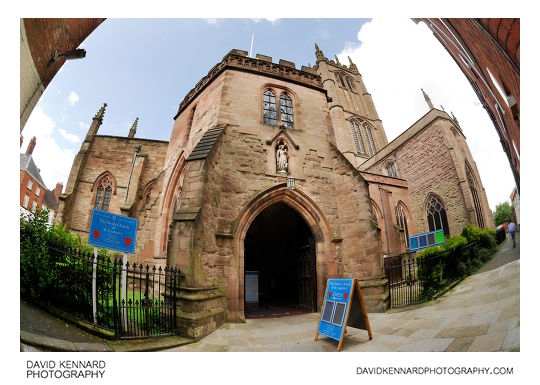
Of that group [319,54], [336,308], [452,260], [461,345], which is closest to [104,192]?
[336,308]

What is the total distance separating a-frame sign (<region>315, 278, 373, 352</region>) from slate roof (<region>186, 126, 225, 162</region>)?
438 centimetres

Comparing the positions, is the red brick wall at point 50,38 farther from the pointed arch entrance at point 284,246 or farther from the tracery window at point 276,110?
the tracery window at point 276,110

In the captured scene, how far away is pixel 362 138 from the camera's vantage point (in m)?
33.9

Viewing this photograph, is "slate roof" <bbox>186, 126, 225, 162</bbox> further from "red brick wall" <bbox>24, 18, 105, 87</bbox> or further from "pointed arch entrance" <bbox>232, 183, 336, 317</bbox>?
"red brick wall" <bbox>24, 18, 105, 87</bbox>

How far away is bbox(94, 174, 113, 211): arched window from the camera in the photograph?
12688 millimetres

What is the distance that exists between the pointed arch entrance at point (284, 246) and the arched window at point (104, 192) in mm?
8365

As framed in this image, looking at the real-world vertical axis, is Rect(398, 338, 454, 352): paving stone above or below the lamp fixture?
below

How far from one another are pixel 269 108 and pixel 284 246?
687cm

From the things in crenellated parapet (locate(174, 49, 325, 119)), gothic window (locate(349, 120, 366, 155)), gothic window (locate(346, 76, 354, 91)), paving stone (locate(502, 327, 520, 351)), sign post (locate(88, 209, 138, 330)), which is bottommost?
paving stone (locate(502, 327, 520, 351))

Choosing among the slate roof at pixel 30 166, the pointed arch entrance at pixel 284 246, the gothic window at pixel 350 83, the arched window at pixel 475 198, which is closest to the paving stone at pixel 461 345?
the pointed arch entrance at pixel 284 246

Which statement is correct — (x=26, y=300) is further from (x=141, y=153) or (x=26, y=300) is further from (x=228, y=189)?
(x=141, y=153)

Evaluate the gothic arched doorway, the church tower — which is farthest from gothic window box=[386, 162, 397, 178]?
the gothic arched doorway

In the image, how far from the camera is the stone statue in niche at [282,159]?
24.1ft

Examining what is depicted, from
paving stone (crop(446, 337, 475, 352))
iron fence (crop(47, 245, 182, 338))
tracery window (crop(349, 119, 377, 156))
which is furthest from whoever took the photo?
tracery window (crop(349, 119, 377, 156))
